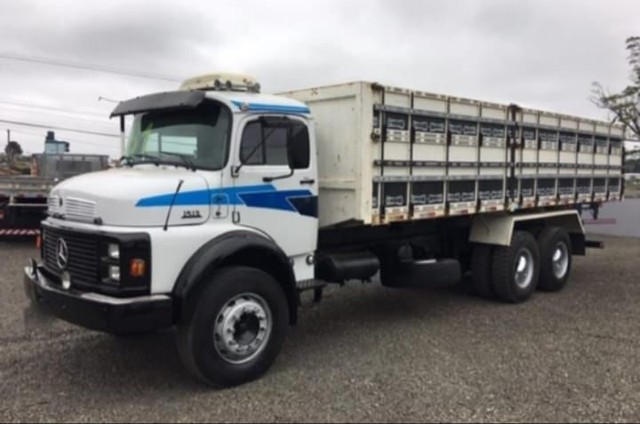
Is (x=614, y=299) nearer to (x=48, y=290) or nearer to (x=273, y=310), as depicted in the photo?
(x=273, y=310)

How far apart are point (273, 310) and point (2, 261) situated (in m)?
8.59

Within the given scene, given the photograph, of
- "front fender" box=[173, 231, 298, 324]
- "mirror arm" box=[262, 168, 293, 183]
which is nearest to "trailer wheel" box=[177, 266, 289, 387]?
"front fender" box=[173, 231, 298, 324]

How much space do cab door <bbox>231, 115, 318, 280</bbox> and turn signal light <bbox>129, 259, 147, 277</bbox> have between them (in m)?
1.00

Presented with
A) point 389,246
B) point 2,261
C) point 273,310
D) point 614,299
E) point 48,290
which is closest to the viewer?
point 48,290

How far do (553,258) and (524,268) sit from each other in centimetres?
86

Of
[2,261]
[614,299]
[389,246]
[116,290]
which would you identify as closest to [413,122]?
[389,246]

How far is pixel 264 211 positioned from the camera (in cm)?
564

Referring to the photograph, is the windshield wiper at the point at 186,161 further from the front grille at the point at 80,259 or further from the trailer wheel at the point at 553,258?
the trailer wheel at the point at 553,258

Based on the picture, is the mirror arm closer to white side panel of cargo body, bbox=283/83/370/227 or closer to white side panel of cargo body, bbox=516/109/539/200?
white side panel of cargo body, bbox=283/83/370/227

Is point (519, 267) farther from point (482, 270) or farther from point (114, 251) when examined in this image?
point (114, 251)

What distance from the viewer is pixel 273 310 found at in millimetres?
5469

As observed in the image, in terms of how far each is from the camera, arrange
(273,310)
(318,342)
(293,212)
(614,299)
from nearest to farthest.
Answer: (273,310), (293,212), (318,342), (614,299)

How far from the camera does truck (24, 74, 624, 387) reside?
4.84m

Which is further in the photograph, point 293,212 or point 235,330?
point 293,212
